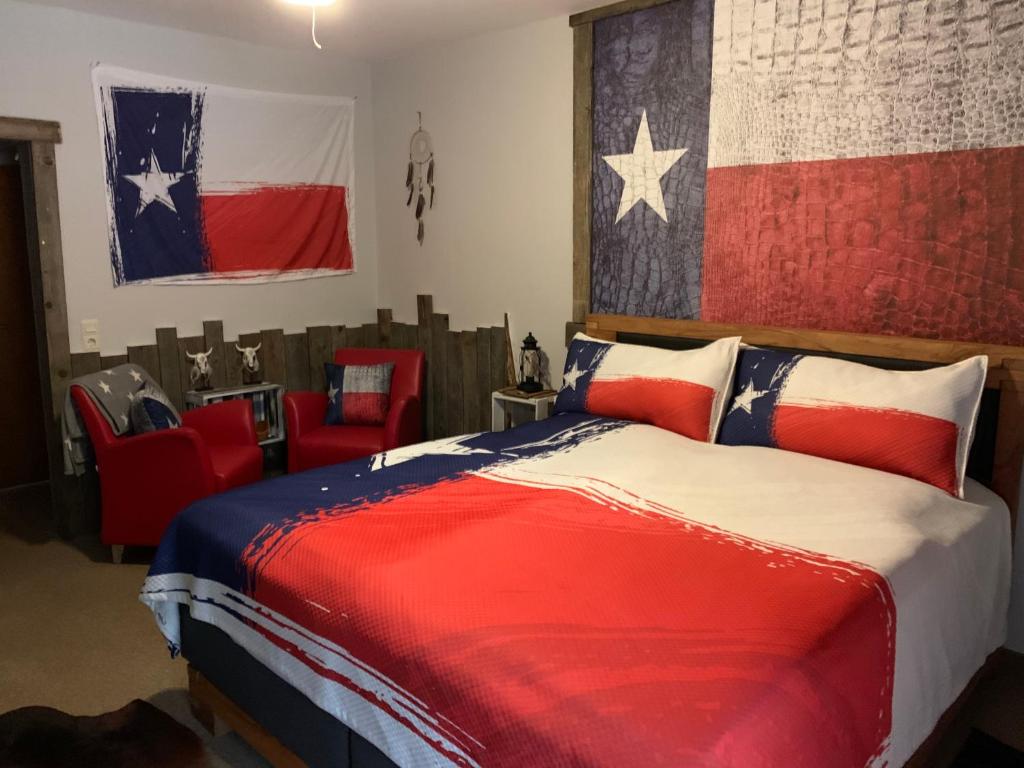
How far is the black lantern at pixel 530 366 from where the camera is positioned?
157 inches

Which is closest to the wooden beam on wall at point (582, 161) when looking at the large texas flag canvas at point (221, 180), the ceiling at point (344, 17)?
the ceiling at point (344, 17)

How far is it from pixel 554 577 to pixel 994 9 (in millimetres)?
2351

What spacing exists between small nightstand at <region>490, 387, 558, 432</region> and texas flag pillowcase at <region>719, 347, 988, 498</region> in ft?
3.69

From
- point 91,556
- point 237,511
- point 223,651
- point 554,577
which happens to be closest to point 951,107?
point 554,577

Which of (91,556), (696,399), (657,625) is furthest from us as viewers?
(91,556)

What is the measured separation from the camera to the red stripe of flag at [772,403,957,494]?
2.38 meters

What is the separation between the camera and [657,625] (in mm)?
1534

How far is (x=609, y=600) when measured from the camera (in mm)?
1636

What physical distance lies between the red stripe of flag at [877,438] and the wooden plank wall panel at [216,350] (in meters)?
3.00

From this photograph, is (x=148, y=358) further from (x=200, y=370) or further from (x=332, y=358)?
(x=332, y=358)

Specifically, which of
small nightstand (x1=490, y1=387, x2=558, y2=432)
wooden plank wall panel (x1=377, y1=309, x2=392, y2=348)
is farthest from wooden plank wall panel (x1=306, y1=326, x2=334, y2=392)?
small nightstand (x1=490, y1=387, x2=558, y2=432)

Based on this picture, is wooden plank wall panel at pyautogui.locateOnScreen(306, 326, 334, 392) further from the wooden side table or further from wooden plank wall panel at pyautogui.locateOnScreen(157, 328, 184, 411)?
wooden plank wall panel at pyautogui.locateOnScreen(157, 328, 184, 411)

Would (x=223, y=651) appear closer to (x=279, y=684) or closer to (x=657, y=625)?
(x=279, y=684)

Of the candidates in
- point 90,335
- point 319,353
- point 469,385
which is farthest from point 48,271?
point 469,385
